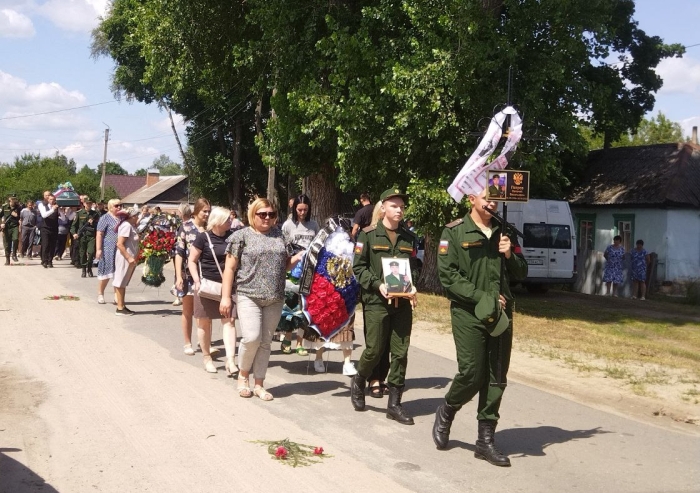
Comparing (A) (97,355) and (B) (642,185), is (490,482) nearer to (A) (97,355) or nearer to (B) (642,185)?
(A) (97,355)

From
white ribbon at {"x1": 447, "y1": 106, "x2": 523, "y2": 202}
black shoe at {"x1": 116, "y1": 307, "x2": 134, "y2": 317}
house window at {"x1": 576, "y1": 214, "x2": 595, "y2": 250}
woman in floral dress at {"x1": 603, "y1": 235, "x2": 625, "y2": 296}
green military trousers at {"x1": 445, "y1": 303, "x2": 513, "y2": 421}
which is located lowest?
black shoe at {"x1": 116, "y1": 307, "x2": 134, "y2": 317}

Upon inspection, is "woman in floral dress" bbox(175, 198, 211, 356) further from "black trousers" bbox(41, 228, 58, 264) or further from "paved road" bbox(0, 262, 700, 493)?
"black trousers" bbox(41, 228, 58, 264)

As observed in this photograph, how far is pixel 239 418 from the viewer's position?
7.50m

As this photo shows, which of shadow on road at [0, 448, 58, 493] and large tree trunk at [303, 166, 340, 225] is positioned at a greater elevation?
large tree trunk at [303, 166, 340, 225]

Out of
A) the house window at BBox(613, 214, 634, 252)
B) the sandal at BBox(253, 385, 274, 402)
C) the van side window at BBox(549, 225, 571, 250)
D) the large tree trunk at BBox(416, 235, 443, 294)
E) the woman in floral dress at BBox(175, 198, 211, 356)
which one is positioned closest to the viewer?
the sandal at BBox(253, 385, 274, 402)

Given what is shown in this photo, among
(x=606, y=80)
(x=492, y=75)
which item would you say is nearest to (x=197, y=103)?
(x=606, y=80)

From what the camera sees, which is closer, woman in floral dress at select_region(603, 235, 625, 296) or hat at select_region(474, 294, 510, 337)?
hat at select_region(474, 294, 510, 337)

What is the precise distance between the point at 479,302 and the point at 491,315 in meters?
0.14

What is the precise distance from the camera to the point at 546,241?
74.0 feet

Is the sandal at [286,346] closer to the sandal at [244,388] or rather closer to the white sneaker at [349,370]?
the white sneaker at [349,370]

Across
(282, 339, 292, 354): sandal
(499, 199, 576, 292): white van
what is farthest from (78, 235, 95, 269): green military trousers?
(282, 339, 292, 354): sandal

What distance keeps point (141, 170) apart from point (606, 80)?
160077 millimetres

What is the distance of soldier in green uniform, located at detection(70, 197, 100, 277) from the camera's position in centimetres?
2115

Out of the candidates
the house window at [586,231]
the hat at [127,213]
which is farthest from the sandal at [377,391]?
the house window at [586,231]
